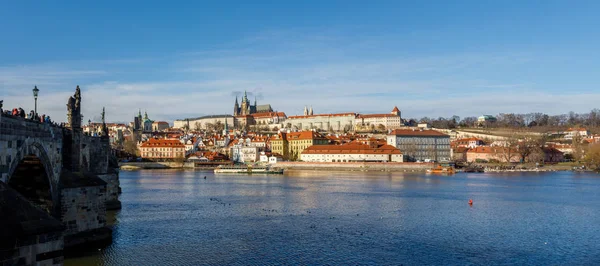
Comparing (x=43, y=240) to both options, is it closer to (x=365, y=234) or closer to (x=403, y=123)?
(x=365, y=234)

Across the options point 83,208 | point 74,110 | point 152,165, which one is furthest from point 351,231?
point 152,165

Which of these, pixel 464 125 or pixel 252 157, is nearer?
pixel 252 157

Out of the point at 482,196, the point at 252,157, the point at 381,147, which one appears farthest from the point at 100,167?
the point at 252,157

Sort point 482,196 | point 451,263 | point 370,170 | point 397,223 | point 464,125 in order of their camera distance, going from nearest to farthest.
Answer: point 451,263 < point 397,223 < point 482,196 < point 370,170 < point 464,125

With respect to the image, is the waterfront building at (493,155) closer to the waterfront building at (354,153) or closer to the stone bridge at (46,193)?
the waterfront building at (354,153)

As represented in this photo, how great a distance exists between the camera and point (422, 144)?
120 m

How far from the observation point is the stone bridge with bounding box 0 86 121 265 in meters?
10.1

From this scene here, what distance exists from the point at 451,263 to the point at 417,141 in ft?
336

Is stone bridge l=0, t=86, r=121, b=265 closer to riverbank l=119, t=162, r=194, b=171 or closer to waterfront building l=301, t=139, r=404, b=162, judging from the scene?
waterfront building l=301, t=139, r=404, b=162

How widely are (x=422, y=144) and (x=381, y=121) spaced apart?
74.7m

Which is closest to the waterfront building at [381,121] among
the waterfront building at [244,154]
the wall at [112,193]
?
the waterfront building at [244,154]

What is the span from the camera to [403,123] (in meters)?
196

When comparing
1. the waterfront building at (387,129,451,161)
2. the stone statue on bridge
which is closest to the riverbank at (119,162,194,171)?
the waterfront building at (387,129,451,161)

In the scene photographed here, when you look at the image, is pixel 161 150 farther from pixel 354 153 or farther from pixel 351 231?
pixel 351 231
